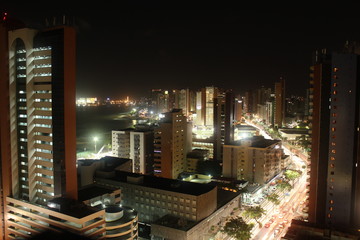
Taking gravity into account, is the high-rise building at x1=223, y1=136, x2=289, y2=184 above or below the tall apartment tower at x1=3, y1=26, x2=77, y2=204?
below

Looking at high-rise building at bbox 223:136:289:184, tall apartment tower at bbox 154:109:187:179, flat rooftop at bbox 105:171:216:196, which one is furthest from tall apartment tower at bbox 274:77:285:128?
flat rooftop at bbox 105:171:216:196

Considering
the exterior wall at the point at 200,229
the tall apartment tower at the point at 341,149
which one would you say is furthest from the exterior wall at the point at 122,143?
the tall apartment tower at the point at 341,149

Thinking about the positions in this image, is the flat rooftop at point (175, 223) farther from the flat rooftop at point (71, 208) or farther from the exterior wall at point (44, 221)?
the flat rooftop at point (71, 208)

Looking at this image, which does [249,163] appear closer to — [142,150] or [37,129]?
[142,150]

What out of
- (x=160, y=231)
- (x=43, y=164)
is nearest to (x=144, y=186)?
(x=160, y=231)

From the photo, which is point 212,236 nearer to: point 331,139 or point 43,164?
point 331,139

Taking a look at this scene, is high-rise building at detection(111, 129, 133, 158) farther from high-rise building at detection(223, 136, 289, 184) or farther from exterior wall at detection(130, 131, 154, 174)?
high-rise building at detection(223, 136, 289, 184)
